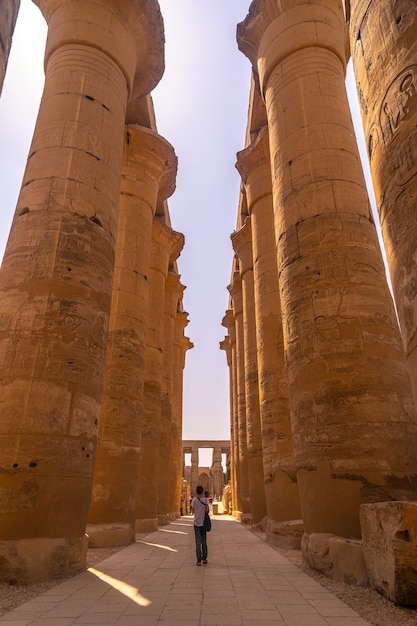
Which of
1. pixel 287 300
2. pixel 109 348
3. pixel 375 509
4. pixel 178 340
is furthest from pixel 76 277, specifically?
pixel 178 340

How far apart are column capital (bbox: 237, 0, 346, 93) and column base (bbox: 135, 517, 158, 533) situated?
10837 mm

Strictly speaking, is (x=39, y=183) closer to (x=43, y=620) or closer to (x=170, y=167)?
(x=43, y=620)

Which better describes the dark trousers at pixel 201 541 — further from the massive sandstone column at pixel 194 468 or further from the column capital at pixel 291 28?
the massive sandstone column at pixel 194 468

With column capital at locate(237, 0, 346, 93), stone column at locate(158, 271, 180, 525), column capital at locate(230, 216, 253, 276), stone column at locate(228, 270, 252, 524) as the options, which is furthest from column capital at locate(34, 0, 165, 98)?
stone column at locate(228, 270, 252, 524)

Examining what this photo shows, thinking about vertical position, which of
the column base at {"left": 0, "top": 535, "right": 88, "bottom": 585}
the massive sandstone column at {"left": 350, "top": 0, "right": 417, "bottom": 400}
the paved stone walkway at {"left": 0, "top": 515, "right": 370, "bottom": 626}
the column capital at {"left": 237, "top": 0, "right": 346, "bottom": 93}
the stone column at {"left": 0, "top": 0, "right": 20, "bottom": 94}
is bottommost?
the paved stone walkway at {"left": 0, "top": 515, "right": 370, "bottom": 626}

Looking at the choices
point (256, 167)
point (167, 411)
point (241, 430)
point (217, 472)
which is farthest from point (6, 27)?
point (217, 472)

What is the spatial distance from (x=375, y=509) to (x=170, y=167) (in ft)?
36.1

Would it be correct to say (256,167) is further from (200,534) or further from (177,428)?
(177,428)

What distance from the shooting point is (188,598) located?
166 inches

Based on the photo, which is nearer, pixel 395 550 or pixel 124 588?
pixel 395 550

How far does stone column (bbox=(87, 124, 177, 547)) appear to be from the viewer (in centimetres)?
879

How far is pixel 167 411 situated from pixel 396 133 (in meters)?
14.5

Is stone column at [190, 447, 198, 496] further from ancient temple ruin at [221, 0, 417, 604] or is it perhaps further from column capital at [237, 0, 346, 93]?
column capital at [237, 0, 346, 93]

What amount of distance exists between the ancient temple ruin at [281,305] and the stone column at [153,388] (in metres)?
2.29
